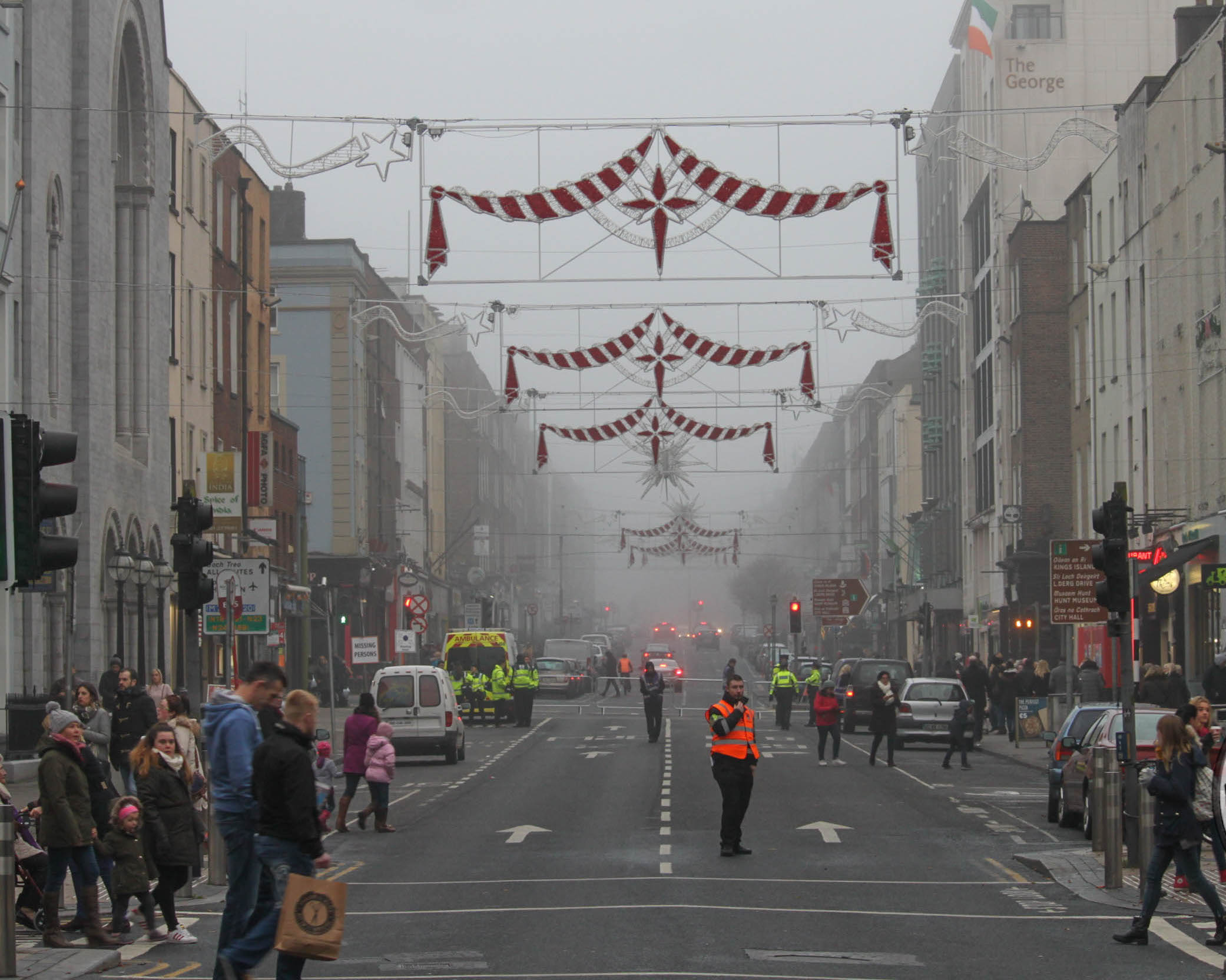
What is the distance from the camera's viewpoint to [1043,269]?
5766cm

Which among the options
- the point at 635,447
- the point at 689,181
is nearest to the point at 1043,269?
the point at 635,447

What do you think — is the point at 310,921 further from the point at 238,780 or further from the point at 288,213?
the point at 288,213

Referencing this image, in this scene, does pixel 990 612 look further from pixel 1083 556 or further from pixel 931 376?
pixel 1083 556

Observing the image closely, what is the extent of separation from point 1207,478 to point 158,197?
21842 millimetres

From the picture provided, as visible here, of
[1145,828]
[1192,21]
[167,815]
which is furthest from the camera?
[1192,21]

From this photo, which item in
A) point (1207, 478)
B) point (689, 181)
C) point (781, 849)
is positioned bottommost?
point (781, 849)

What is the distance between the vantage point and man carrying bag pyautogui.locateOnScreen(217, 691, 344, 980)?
9.59 meters

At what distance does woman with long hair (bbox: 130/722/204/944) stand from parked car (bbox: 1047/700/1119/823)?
454 inches

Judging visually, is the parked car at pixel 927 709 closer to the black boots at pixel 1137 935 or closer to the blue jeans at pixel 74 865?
the black boots at pixel 1137 935

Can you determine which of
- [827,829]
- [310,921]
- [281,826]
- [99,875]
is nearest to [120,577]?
[827,829]

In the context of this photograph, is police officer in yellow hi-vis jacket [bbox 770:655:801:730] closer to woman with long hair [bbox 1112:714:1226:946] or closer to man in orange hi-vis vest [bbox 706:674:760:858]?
man in orange hi-vis vest [bbox 706:674:760:858]

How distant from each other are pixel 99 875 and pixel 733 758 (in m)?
6.93

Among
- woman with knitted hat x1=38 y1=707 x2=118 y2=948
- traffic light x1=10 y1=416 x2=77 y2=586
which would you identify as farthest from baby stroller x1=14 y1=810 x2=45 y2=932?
traffic light x1=10 y1=416 x2=77 y2=586

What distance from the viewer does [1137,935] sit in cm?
1311
